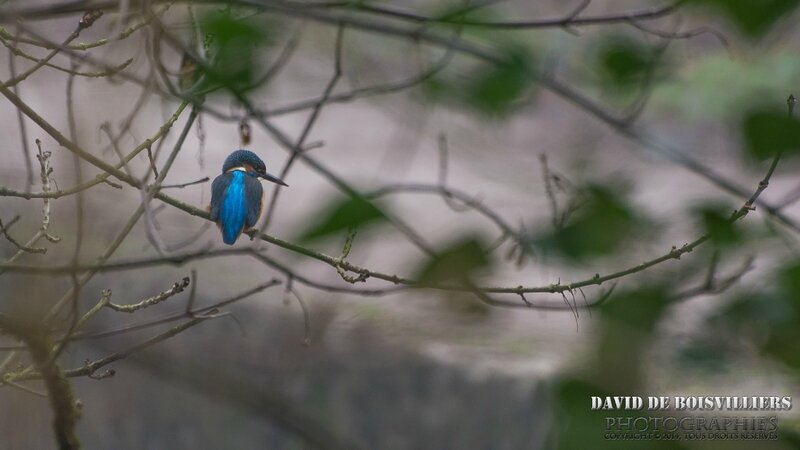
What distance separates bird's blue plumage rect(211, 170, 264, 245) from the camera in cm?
111

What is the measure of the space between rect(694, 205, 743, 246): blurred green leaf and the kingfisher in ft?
2.71

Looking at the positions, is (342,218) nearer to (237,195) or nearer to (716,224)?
(716,224)

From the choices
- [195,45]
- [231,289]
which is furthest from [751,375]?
[231,289]

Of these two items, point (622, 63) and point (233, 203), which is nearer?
point (622, 63)

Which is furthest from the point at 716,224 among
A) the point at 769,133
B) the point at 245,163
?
the point at 245,163

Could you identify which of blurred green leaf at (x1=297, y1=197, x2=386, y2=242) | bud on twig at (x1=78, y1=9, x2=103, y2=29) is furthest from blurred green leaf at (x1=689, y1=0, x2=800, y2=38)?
bud on twig at (x1=78, y1=9, x2=103, y2=29)

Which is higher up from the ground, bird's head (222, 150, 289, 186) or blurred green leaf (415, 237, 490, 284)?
bird's head (222, 150, 289, 186)

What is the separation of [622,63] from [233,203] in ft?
2.76

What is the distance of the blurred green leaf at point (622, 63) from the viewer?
0.32 meters

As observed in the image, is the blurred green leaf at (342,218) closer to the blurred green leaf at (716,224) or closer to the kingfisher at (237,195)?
the blurred green leaf at (716,224)

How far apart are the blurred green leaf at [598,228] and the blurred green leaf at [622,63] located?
57 mm

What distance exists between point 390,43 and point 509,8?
0.18 feet

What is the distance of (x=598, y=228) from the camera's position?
0.93ft

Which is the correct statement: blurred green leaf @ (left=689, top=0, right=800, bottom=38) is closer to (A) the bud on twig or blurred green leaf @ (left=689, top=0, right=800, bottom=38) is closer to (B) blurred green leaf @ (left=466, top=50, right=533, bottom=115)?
(B) blurred green leaf @ (left=466, top=50, right=533, bottom=115)
